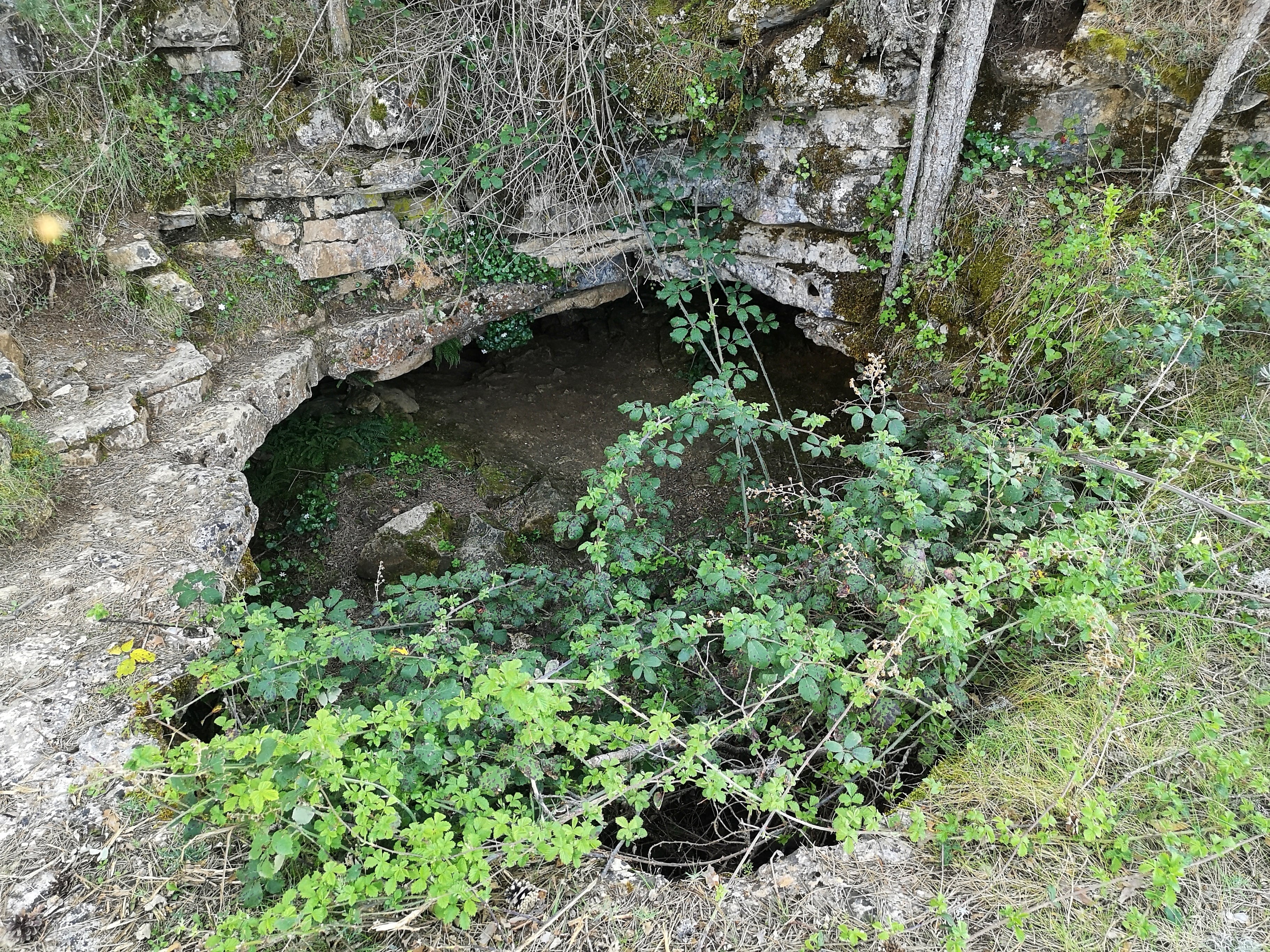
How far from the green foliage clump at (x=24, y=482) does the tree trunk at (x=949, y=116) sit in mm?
5051

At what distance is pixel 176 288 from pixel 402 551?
2.37 meters

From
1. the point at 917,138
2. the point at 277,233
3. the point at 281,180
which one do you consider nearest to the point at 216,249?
the point at 277,233

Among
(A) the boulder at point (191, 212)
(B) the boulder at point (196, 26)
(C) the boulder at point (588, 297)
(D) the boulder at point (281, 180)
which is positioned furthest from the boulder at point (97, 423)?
(C) the boulder at point (588, 297)

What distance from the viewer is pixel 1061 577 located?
2.74 metres

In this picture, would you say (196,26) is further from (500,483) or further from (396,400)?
(500,483)

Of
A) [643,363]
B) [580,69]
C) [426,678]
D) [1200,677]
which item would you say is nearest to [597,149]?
[580,69]

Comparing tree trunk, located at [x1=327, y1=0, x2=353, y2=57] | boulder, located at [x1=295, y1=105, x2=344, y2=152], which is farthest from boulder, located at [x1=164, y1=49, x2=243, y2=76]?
tree trunk, located at [x1=327, y1=0, x2=353, y2=57]

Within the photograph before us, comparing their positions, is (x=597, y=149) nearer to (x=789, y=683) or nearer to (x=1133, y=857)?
(x=789, y=683)

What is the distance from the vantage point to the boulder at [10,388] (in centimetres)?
354

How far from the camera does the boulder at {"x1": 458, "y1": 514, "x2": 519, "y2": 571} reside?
5285mm

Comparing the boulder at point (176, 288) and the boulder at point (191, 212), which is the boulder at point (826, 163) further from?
the boulder at point (176, 288)

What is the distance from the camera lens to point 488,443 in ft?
20.5

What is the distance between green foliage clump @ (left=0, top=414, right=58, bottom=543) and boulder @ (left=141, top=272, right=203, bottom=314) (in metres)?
1.27

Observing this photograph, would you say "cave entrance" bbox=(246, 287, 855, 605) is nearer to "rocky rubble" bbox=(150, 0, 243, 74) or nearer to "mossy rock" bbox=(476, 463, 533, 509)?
"mossy rock" bbox=(476, 463, 533, 509)
